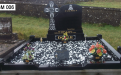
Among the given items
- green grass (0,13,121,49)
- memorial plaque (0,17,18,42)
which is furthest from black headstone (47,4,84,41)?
memorial plaque (0,17,18,42)

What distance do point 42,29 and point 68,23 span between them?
370cm

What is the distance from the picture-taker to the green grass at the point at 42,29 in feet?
33.9

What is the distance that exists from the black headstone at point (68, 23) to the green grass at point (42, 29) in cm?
202

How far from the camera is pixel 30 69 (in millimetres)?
4625

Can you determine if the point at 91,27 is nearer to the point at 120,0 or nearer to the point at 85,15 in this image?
the point at 85,15

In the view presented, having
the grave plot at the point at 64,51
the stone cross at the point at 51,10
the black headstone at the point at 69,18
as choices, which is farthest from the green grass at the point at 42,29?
the black headstone at the point at 69,18

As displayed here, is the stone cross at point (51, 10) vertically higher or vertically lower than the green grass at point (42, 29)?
higher

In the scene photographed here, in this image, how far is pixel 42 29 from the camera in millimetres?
11930

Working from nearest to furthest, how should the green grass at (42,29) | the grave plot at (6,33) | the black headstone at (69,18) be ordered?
1. the black headstone at (69,18)
2. the grave plot at (6,33)
3. the green grass at (42,29)

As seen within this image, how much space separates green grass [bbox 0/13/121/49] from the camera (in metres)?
10.3

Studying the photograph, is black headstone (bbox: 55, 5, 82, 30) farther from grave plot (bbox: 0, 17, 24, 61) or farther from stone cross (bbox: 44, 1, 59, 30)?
grave plot (bbox: 0, 17, 24, 61)

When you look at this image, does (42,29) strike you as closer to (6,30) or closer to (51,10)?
(6,30)

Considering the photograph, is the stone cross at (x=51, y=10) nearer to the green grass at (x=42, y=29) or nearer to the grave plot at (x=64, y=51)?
the grave plot at (x=64, y=51)

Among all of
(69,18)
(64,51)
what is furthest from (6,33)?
(64,51)
